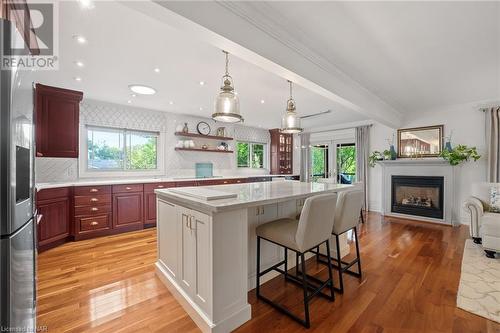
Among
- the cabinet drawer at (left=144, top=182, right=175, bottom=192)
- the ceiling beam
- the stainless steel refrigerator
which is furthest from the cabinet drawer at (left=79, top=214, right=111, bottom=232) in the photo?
the ceiling beam

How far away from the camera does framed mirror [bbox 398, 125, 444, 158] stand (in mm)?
4824

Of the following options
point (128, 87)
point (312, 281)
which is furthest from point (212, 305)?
point (128, 87)

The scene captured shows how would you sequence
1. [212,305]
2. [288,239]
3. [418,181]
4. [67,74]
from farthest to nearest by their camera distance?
[418,181] → [67,74] → [288,239] → [212,305]

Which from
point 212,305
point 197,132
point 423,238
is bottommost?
point 423,238

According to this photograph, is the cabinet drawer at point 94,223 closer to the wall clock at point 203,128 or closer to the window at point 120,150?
the window at point 120,150

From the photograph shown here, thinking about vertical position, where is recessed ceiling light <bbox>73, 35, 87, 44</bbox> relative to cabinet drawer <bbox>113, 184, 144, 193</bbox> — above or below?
above

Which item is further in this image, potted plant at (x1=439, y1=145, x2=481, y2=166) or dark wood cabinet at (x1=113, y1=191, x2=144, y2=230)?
potted plant at (x1=439, y1=145, x2=481, y2=166)

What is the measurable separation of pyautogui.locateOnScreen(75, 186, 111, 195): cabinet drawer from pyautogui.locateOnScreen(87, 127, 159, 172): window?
0.81 meters

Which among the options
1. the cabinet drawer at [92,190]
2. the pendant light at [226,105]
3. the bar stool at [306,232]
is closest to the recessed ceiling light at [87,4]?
the pendant light at [226,105]

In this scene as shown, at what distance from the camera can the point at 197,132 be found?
217 inches

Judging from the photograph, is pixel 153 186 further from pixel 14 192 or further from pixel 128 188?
pixel 14 192

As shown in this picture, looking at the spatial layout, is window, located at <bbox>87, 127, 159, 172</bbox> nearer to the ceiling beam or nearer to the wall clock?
the wall clock

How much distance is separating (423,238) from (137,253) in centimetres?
445

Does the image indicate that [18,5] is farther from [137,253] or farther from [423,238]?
[423,238]
